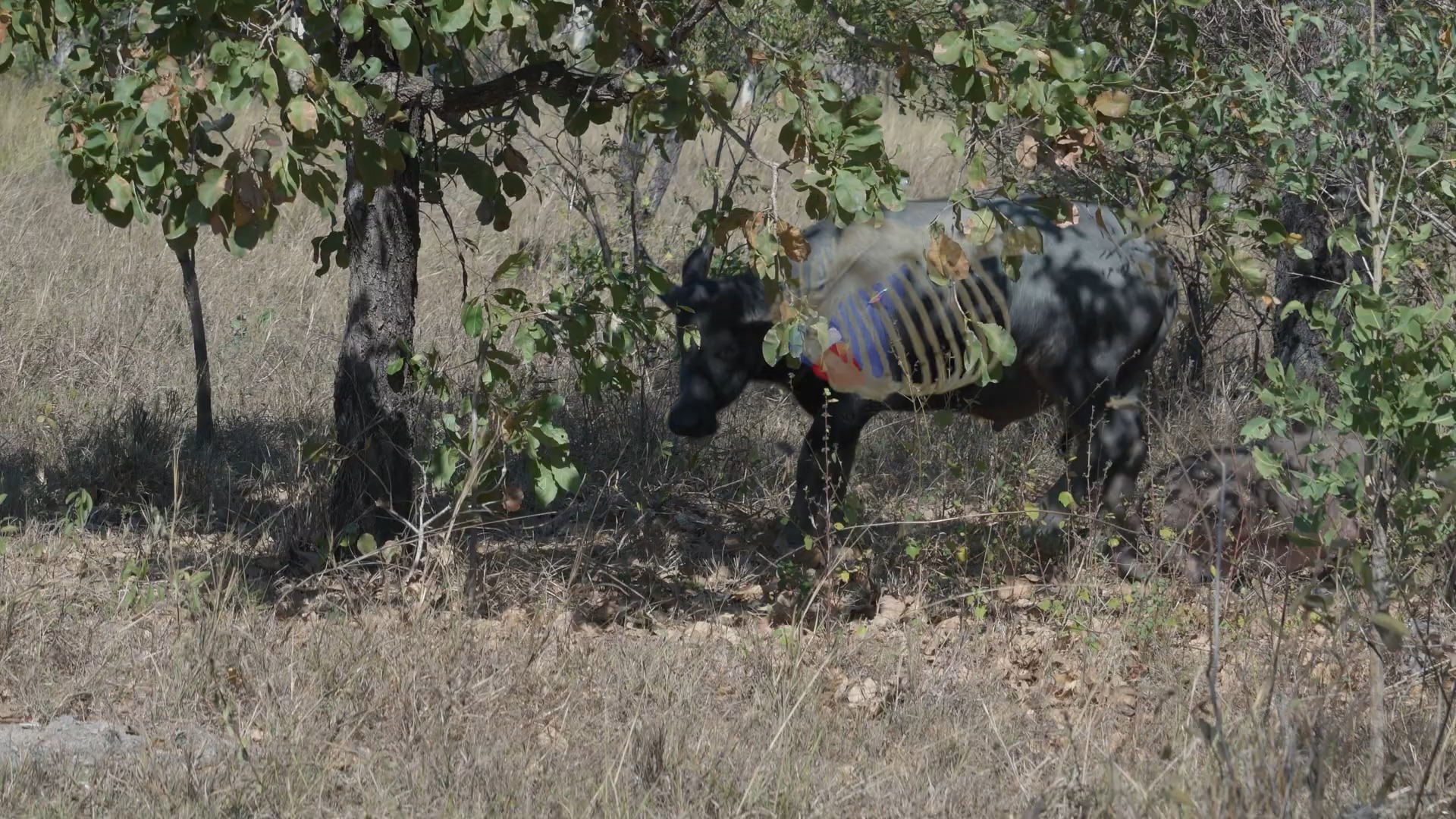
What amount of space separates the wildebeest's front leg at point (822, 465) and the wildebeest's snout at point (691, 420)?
39cm

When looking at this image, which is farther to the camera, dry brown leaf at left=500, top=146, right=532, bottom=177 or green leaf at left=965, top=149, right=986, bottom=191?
dry brown leaf at left=500, top=146, right=532, bottom=177

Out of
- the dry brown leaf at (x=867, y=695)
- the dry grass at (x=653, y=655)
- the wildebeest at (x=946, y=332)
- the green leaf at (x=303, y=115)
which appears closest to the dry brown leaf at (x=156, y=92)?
the green leaf at (x=303, y=115)

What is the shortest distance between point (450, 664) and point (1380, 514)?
2524 mm

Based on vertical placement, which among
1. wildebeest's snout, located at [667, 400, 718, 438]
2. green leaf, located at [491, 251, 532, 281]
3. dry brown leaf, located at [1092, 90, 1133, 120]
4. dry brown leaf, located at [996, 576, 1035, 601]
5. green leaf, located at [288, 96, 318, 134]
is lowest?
dry brown leaf, located at [996, 576, 1035, 601]

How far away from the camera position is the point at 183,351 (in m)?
9.23

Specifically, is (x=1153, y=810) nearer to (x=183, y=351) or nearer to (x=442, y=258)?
(x=183, y=351)

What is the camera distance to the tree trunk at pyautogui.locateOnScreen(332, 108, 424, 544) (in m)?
5.38

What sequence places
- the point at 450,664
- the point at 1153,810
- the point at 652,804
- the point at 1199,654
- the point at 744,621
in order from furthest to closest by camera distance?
the point at 744,621 < the point at 1199,654 < the point at 450,664 < the point at 652,804 < the point at 1153,810

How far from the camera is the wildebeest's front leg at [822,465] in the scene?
6285mm

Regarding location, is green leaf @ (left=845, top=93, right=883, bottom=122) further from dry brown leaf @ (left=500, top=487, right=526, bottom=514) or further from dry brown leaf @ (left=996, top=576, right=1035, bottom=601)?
dry brown leaf @ (left=996, top=576, right=1035, bottom=601)

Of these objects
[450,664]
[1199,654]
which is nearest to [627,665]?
[450,664]

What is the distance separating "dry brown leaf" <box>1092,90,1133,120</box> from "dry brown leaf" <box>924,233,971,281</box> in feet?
1.82

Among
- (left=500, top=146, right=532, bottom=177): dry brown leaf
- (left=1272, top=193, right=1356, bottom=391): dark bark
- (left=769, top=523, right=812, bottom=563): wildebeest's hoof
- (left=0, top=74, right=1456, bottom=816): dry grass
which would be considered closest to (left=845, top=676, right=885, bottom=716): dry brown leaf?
(left=0, top=74, right=1456, bottom=816): dry grass

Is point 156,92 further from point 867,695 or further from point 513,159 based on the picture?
point 867,695
